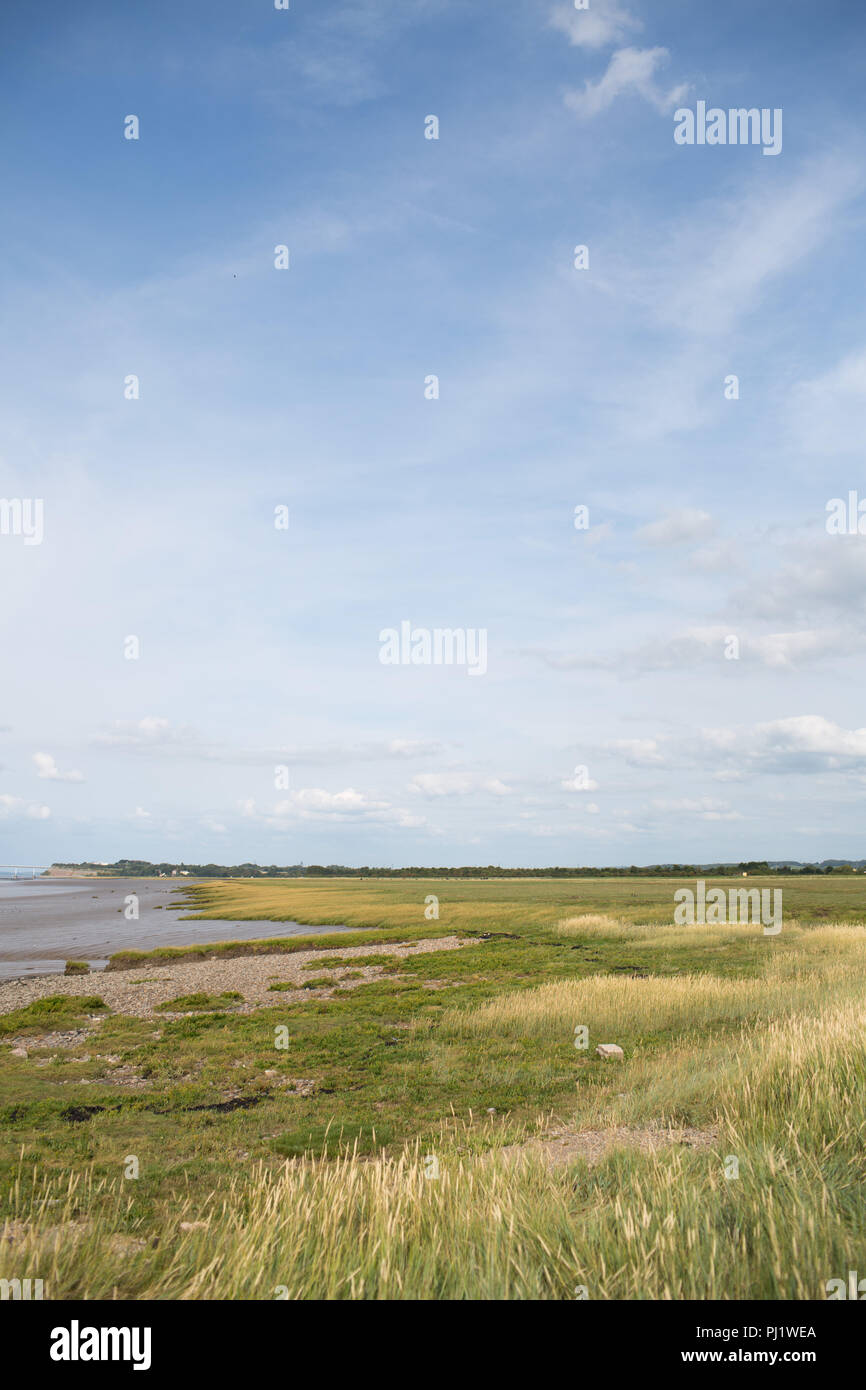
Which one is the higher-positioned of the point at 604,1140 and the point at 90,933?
the point at 604,1140

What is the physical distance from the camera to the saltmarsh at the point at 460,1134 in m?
4.79

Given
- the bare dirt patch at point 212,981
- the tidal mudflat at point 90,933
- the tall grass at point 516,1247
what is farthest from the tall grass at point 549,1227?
the tidal mudflat at point 90,933

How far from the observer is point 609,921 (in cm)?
5353

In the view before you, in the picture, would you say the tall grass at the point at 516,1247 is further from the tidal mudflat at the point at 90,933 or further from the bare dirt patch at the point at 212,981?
the tidal mudflat at the point at 90,933

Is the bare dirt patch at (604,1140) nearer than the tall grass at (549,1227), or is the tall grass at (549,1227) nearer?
the tall grass at (549,1227)

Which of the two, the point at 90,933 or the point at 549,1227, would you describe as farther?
the point at 90,933

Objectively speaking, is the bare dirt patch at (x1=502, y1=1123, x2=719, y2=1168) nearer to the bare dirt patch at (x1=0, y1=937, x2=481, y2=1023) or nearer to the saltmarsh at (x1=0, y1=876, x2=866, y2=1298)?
the saltmarsh at (x1=0, y1=876, x2=866, y2=1298)

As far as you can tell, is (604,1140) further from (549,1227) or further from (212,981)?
(212,981)

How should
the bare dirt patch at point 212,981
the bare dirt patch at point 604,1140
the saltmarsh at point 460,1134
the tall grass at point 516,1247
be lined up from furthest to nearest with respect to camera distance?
1. the bare dirt patch at point 212,981
2. the bare dirt patch at point 604,1140
3. the saltmarsh at point 460,1134
4. the tall grass at point 516,1247

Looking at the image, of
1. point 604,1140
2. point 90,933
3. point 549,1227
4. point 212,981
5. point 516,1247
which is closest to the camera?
point 516,1247

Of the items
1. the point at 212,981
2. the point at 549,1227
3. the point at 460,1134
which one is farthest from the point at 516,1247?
the point at 212,981

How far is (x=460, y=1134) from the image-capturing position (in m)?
13.5

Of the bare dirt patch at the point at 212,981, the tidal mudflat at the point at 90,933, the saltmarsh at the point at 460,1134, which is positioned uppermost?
the saltmarsh at the point at 460,1134

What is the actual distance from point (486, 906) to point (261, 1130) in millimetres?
61400
